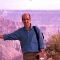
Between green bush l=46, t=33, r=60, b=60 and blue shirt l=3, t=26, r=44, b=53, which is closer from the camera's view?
blue shirt l=3, t=26, r=44, b=53

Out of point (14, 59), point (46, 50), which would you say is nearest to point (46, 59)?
point (46, 50)

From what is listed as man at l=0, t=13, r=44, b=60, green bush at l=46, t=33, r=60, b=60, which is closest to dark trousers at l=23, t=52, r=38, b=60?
man at l=0, t=13, r=44, b=60

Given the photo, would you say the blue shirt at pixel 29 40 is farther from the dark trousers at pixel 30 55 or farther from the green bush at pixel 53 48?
the green bush at pixel 53 48

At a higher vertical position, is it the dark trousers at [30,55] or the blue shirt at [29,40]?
the blue shirt at [29,40]

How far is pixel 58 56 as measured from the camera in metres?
2.72

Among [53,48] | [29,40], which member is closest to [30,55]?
[29,40]

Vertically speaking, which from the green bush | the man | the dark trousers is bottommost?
the green bush

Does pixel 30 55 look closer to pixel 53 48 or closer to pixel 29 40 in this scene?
pixel 29 40

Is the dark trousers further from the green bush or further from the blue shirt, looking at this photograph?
the green bush

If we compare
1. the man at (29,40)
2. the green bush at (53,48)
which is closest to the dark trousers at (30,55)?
the man at (29,40)

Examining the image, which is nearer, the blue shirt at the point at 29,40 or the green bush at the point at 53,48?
the blue shirt at the point at 29,40

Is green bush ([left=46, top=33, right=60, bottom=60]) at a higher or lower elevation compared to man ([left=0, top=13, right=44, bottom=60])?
lower

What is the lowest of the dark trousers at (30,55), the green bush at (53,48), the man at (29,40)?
the green bush at (53,48)

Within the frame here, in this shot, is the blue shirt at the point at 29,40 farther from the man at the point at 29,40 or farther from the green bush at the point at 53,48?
the green bush at the point at 53,48
